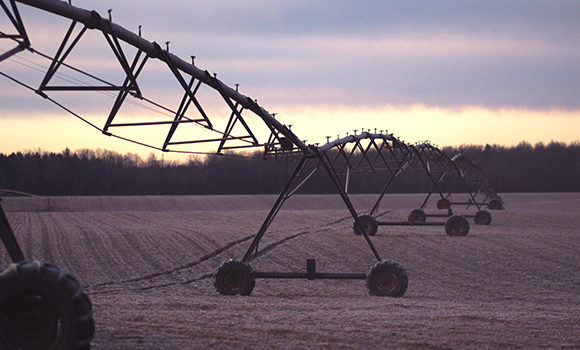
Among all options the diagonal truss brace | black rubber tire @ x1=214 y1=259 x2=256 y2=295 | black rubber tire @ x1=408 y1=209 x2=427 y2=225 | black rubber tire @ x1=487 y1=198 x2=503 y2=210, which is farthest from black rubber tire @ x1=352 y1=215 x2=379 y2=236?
black rubber tire @ x1=487 y1=198 x2=503 y2=210

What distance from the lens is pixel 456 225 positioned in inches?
1364

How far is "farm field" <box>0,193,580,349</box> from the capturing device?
997 cm

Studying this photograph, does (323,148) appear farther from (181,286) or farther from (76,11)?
(76,11)

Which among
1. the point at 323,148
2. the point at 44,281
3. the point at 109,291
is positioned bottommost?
the point at 109,291

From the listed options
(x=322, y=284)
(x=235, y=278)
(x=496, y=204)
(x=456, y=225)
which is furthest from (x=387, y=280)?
(x=496, y=204)

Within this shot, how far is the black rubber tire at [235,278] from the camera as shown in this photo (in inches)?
669

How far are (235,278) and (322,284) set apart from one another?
4616mm

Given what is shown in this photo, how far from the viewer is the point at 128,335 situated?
9469 mm

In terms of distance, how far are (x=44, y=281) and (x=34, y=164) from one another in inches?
3899

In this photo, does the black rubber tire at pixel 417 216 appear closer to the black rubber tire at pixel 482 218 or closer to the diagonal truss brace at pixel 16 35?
the black rubber tire at pixel 482 218

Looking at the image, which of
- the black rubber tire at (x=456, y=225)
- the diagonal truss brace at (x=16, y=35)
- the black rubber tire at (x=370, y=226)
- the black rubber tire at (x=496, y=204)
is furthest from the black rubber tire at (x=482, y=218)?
the diagonal truss brace at (x=16, y=35)

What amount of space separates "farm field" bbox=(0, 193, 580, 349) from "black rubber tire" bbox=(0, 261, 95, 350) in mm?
1156

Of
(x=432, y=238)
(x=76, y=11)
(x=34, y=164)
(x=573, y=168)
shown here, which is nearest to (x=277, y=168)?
(x=34, y=164)

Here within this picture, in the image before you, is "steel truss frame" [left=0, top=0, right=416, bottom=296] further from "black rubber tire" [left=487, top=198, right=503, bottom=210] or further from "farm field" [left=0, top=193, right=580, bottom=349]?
"black rubber tire" [left=487, top=198, right=503, bottom=210]
